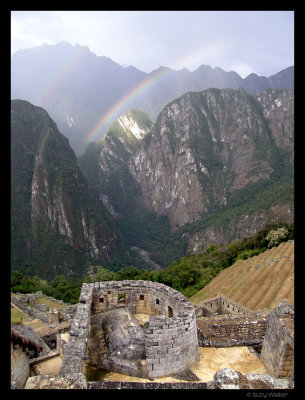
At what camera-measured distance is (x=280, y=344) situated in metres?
6.51

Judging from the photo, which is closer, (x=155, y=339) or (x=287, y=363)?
(x=287, y=363)

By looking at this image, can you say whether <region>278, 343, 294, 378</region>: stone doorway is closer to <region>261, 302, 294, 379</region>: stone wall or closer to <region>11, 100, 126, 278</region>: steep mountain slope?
<region>261, 302, 294, 379</region>: stone wall

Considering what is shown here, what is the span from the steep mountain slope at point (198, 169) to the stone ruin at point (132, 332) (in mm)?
107363

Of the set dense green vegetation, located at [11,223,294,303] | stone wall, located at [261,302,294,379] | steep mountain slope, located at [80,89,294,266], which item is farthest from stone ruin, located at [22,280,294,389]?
steep mountain slope, located at [80,89,294,266]

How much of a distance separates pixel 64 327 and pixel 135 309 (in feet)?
28.8

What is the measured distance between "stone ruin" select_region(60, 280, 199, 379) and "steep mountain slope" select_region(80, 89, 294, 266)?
107363 millimetres

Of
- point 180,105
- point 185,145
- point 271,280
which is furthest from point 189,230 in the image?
point 271,280

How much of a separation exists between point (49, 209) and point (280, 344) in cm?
11145

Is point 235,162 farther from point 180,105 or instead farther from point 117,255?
point 117,255

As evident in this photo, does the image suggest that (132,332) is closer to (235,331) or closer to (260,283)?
(235,331)

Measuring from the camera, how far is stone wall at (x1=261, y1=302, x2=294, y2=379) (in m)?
6.30

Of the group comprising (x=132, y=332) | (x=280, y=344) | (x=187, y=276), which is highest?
(x=280, y=344)

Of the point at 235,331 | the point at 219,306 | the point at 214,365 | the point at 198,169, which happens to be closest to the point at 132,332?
the point at 214,365

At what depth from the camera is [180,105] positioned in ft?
575
